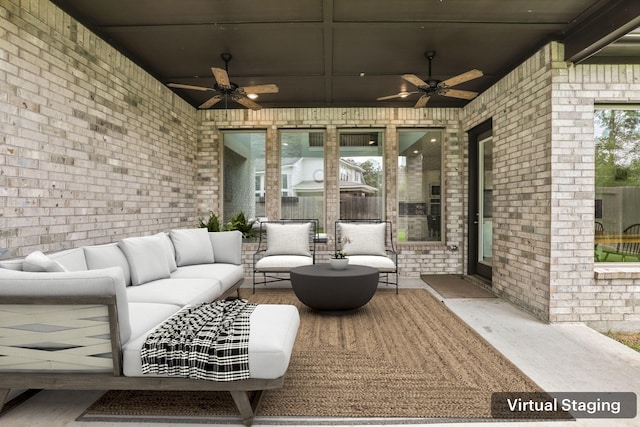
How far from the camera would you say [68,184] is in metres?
3.17

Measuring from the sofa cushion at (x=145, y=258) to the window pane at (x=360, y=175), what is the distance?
10.8 feet

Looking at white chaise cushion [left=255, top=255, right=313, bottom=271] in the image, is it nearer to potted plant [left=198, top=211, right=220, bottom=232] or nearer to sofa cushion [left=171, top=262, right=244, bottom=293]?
sofa cushion [left=171, top=262, right=244, bottom=293]

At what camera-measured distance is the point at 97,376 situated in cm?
194

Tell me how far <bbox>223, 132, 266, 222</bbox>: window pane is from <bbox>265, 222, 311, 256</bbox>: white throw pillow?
1.05m

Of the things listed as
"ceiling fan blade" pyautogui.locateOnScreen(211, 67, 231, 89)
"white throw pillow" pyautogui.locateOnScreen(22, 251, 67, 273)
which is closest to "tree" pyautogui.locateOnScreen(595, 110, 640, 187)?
"ceiling fan blade" pyautogui.locateOnScreen(211, 67, 231, 89)

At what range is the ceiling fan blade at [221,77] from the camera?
366 cm

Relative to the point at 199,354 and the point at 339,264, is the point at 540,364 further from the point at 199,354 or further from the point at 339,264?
the point at 199,354

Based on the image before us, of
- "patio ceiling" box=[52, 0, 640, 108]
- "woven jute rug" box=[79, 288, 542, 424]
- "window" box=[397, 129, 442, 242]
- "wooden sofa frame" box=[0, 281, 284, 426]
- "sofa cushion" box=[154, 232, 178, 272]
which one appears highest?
"patio ceiling" box=[52, 0, 640, 108]

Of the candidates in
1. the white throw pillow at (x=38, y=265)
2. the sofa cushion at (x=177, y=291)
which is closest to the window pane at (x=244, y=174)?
the sofa cushion at (x=177, y=291)

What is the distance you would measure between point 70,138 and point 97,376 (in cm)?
226

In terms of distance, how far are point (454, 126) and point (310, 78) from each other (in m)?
2.75

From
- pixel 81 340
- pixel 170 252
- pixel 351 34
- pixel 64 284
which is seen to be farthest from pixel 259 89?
pixel 81 340

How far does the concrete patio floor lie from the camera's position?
1975mm

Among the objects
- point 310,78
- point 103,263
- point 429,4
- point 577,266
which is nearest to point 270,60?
point 310,78
